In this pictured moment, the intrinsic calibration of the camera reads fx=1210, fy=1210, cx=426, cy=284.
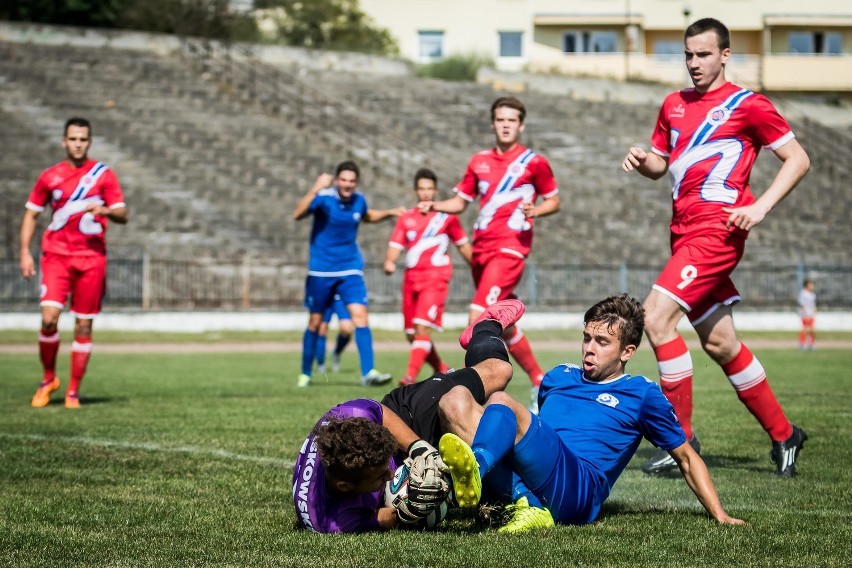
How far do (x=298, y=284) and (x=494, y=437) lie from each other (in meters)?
23.7

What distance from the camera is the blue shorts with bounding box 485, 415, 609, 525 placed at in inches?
213

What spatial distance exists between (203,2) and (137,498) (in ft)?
152

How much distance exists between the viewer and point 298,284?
94.2 feet

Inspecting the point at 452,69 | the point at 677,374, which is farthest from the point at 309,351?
the point at 452,69

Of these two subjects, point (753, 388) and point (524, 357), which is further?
point (524, 357)

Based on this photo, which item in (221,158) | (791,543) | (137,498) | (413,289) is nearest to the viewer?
(791,543)

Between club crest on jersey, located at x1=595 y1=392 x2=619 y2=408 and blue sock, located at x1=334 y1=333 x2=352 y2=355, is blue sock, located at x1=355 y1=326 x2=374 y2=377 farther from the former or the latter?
club crest on jersey, located at x1=595 y1=392 x2=619 y2=408

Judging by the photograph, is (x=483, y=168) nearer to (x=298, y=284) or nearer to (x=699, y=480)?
(x=699, y=480)

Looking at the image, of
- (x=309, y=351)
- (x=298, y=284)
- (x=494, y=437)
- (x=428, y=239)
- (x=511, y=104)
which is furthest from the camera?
(x=298, y=284)

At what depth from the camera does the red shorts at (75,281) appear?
11305 millimetres

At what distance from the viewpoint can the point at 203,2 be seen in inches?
1980

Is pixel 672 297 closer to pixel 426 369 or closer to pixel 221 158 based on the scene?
pixel 426 369

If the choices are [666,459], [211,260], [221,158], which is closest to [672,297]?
[666,459]

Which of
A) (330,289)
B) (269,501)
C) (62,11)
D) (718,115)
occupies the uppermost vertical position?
(62,11)
